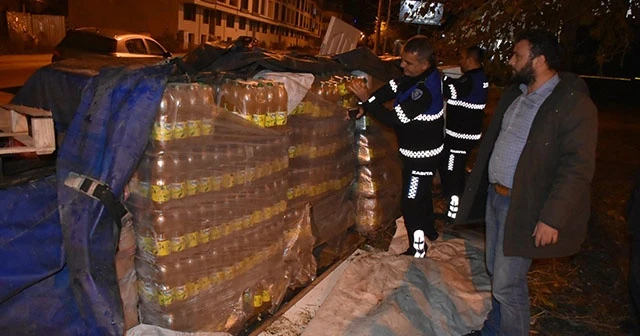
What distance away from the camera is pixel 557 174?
2742 mm

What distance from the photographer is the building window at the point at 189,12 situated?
32.5 metres

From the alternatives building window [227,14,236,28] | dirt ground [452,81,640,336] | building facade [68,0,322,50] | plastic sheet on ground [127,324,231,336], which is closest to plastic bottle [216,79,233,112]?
plastic sheet on ground [127,324,231,336]

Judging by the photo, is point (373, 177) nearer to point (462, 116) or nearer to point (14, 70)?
point (462, 116)

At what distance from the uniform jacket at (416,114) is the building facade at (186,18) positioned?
2662 cm

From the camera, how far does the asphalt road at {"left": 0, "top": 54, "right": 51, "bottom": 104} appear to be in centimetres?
1057

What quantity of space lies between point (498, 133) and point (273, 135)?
152 centimetres

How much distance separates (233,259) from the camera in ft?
10.8

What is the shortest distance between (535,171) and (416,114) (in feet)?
4.54

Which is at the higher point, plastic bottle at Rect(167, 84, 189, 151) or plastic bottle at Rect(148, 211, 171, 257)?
plastic bottle at Rect(167, 84, 189, 151)

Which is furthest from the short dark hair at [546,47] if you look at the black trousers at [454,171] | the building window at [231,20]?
the building window at [231,20]

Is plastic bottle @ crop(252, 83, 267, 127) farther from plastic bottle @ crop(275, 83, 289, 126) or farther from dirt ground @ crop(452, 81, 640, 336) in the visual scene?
dirt ground @ crop(452, 81, 640, 336)

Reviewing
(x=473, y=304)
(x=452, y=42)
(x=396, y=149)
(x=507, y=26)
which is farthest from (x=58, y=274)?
(x=507, y=26)

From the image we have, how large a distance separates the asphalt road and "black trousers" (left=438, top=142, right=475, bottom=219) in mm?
7249

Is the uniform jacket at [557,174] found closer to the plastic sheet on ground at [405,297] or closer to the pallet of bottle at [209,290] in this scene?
the plastic sheet on ground at [405,297]
